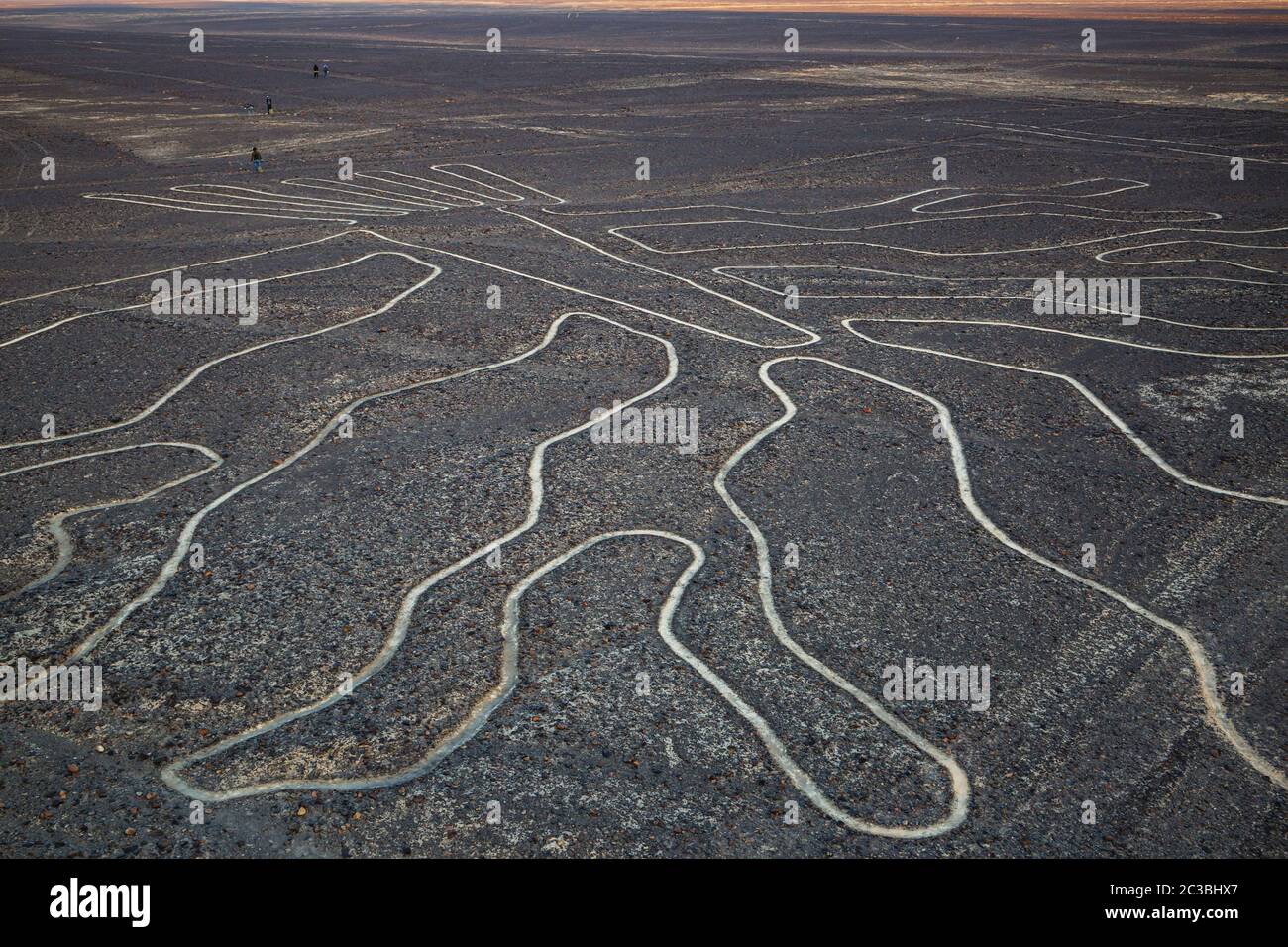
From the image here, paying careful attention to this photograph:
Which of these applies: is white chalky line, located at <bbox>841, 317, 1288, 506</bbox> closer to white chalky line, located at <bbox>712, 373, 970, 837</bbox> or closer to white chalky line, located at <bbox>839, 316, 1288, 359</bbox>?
white chalky line, located at <bbox>839, 316, 1288, 359</bbox>

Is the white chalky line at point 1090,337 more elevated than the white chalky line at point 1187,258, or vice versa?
the white chalky line at point 1187,258

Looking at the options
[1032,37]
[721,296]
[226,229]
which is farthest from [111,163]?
[1032,37]

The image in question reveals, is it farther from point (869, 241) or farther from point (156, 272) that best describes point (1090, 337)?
point (156, 272)

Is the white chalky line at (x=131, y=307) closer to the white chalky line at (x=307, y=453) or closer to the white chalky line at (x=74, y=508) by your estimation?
the white chalky line at (x=74, y=508)

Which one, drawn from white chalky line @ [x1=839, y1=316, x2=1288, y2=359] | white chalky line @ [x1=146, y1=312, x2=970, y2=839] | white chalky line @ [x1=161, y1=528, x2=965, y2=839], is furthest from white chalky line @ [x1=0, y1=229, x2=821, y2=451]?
white chalky line @ [x1=161, y1=528, x2=965, y2=839]

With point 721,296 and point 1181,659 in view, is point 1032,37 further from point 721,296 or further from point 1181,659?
point 1181,659

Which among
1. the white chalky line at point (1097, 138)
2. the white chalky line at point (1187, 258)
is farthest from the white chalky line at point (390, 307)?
the white chalky line at point (1097, 138)

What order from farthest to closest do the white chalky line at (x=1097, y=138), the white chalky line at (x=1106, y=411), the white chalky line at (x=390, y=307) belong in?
the white chalky line at (x=1097, y=138) < the white chalky line at (x=390, y=307) < the white chalky line at (x=1106, y=411)
